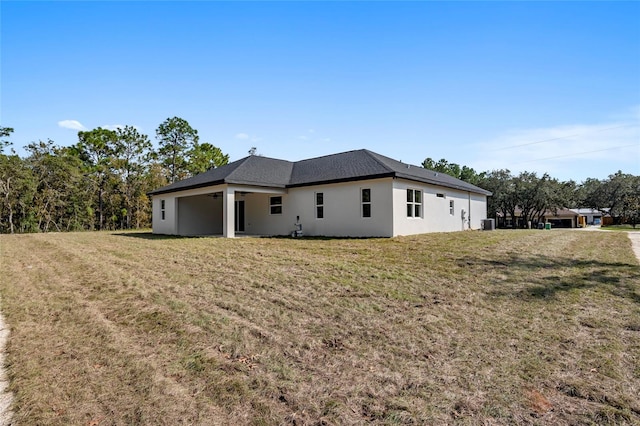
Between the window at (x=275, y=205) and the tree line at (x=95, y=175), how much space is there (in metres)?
17.5

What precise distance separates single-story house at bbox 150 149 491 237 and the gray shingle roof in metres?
0.04

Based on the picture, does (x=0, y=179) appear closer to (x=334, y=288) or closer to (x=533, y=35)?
(x=334, y=288)

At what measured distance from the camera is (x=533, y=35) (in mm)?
13016

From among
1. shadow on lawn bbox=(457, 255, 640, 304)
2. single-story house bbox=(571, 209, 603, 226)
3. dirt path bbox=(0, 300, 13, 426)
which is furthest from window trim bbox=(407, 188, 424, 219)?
single-story house bbox=(571, 209, 603, 226)

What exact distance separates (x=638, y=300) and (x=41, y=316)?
8834 millimetres

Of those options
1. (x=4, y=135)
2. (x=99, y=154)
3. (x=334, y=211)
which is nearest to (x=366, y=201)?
(x=334, y=211)

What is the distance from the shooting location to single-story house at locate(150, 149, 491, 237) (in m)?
14.0

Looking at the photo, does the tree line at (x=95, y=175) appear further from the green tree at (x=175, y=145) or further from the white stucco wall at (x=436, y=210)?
the white stucco wall at (x=436, y=210)

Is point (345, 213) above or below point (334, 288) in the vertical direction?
above

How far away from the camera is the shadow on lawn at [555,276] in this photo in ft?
19.1

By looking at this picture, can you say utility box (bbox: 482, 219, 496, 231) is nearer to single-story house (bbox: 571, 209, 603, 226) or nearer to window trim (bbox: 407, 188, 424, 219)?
window trim (bbox: 407, 188, 424, 219)

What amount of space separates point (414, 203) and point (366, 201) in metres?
2.35

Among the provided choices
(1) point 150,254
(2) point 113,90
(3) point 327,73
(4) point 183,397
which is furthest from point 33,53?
(4) point 183,397

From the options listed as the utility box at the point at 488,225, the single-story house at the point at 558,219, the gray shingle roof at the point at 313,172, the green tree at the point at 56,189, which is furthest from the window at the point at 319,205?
the single-story house at the point at 558,219
